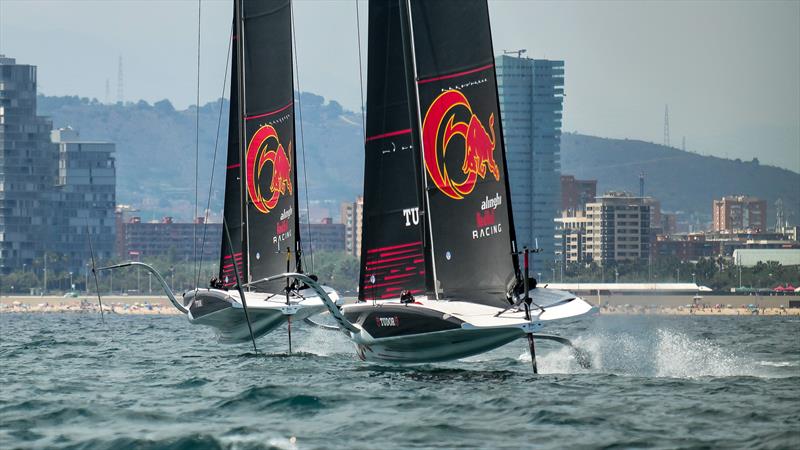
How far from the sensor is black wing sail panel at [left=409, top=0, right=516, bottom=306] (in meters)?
38.2

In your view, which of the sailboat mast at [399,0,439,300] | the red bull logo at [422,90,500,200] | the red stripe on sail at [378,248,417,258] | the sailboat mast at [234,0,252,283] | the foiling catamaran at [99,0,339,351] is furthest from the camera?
the sailboat mast at [234,0,252,283]

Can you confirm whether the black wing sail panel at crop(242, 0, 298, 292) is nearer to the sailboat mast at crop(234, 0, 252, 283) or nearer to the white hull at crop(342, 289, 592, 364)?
the sailboat mast at crop(234, 0, 252, 283)

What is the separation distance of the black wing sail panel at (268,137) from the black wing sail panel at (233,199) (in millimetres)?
802

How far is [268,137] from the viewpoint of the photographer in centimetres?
5194

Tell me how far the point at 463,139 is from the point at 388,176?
3.04 meters

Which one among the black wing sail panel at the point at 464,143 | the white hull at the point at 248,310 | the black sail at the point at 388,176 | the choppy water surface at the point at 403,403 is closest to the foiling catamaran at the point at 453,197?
the black wing sail panel at the point at 464,143

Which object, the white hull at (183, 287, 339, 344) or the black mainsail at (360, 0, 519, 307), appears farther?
the white hull at (183, 287, 339, 344)

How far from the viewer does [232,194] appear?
54062 millimetres

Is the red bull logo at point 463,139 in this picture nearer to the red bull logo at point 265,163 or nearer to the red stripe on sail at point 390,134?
the red stripe on sail at point 390,134

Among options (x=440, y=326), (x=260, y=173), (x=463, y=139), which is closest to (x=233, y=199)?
(x=260, y=173)

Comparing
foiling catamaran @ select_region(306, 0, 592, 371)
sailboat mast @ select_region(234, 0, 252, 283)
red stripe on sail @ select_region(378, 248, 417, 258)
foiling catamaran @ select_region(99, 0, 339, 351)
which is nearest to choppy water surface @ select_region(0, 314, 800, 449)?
foiling catamaran @ select_region(306, 0, 592, 371)

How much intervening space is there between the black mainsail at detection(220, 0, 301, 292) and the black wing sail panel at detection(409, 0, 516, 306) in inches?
510

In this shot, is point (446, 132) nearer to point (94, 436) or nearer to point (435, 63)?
point (435, 63)

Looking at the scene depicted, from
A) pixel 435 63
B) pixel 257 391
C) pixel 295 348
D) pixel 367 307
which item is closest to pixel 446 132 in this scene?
pixel 435 63
